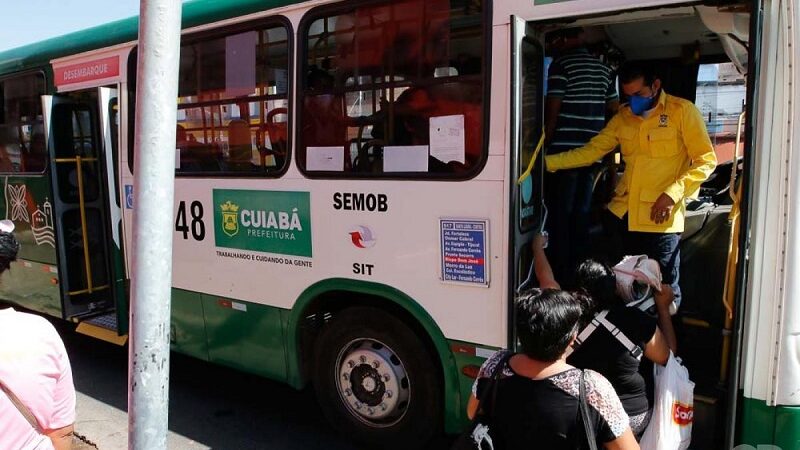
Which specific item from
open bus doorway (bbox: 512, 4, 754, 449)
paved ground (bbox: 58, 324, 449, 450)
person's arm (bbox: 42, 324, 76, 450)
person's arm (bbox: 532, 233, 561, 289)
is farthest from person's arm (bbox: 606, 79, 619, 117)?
person's arm (bbox: 42, 324, 76, 450)

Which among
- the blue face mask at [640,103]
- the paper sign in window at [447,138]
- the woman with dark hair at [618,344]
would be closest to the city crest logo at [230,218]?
the paper sign in window at [447,138]

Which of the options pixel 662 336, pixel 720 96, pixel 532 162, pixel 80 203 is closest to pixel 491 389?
pixel 662 336

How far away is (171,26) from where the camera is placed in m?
1.97

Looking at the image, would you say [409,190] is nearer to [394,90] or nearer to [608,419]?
[394,90]

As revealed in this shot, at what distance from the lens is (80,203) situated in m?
5.71

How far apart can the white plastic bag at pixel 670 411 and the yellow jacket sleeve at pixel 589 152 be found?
132 cm

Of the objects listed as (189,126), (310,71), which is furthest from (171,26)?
(189,126)

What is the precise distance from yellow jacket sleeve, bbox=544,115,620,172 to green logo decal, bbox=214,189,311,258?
1.47 meters

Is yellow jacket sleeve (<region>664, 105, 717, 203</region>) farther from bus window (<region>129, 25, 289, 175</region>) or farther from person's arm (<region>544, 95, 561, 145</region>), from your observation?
bus window (<region>129, 25, 289, 175</region>)

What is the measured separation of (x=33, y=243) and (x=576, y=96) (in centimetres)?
508

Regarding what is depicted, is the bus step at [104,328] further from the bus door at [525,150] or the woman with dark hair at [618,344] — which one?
the woman with dark hair at [618,344]

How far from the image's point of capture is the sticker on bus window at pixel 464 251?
317 centimetres

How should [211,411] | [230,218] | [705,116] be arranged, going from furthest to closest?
[705,116] → [211,411] → [230,218]

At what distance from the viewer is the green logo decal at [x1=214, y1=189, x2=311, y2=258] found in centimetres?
389
